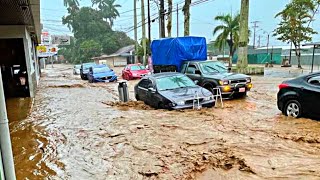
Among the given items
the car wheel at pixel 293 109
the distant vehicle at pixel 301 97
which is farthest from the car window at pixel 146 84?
the car wheel at pixel 293 109

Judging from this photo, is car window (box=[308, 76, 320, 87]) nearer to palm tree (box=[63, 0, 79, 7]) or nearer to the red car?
the red car

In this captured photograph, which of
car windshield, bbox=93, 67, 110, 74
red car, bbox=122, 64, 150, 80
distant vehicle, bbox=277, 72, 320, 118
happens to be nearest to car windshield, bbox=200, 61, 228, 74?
distant vehicle, bbox=277, 72, 320, 118

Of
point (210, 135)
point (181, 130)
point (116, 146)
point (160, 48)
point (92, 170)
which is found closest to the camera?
point (92, 170)

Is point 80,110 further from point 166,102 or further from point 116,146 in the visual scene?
point 116,146

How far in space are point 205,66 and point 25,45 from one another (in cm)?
821

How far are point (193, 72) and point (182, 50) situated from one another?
87.9 inches

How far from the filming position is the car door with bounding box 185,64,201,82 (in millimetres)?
12222

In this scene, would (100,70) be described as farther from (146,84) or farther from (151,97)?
(151,97)

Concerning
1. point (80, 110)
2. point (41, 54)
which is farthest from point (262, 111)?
point (41, 54)

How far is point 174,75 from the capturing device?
1071cm

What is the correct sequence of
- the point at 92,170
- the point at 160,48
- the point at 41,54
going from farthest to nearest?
the point at 41,54 → the point at 160,48 → the point at 92,170

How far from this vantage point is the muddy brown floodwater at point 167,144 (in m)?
4.69

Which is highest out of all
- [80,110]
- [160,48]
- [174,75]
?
[160,48]

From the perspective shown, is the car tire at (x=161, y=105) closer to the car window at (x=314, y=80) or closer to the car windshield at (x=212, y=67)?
the car windshield at (x=212, y=67)
